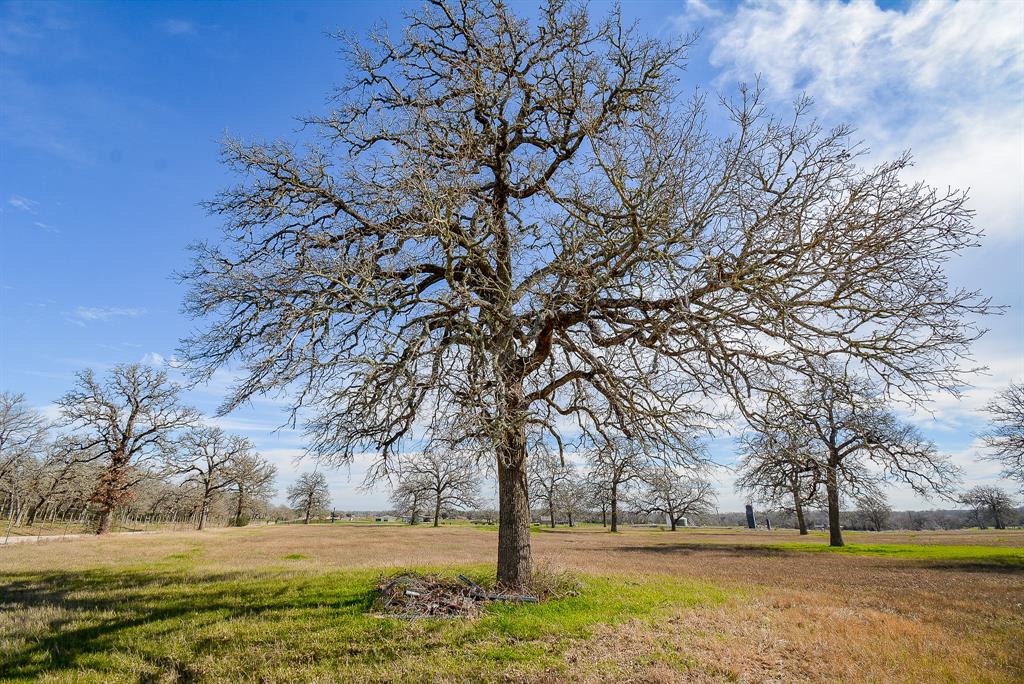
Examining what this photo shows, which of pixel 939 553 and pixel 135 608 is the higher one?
pixel 135 608

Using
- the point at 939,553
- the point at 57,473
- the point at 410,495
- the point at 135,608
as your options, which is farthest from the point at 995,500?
the point at 57,473

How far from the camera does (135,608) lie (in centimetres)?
1067

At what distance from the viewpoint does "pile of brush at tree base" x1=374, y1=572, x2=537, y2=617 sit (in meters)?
9.22

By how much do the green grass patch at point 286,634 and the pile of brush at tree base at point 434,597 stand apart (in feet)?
1.19

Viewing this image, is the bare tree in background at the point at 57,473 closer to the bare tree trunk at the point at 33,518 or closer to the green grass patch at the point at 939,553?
the bare tree trunk at the point at 33,518

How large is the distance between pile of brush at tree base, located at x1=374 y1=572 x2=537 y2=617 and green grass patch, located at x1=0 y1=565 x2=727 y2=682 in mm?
362

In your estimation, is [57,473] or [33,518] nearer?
[57,473]

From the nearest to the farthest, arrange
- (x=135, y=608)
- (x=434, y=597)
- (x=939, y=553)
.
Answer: (x=434, y=597) → (x=135, y=608) → (x=939, y=553)

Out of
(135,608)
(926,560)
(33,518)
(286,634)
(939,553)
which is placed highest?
(286,634)

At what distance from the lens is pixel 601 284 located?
8859 millimetres

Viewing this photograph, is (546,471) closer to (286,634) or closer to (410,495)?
(286,634)

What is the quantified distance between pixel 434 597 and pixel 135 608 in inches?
278

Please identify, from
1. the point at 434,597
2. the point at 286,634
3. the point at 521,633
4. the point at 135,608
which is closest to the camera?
the point at 521,633

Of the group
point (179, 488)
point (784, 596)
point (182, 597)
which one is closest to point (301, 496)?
point (179, 488)
